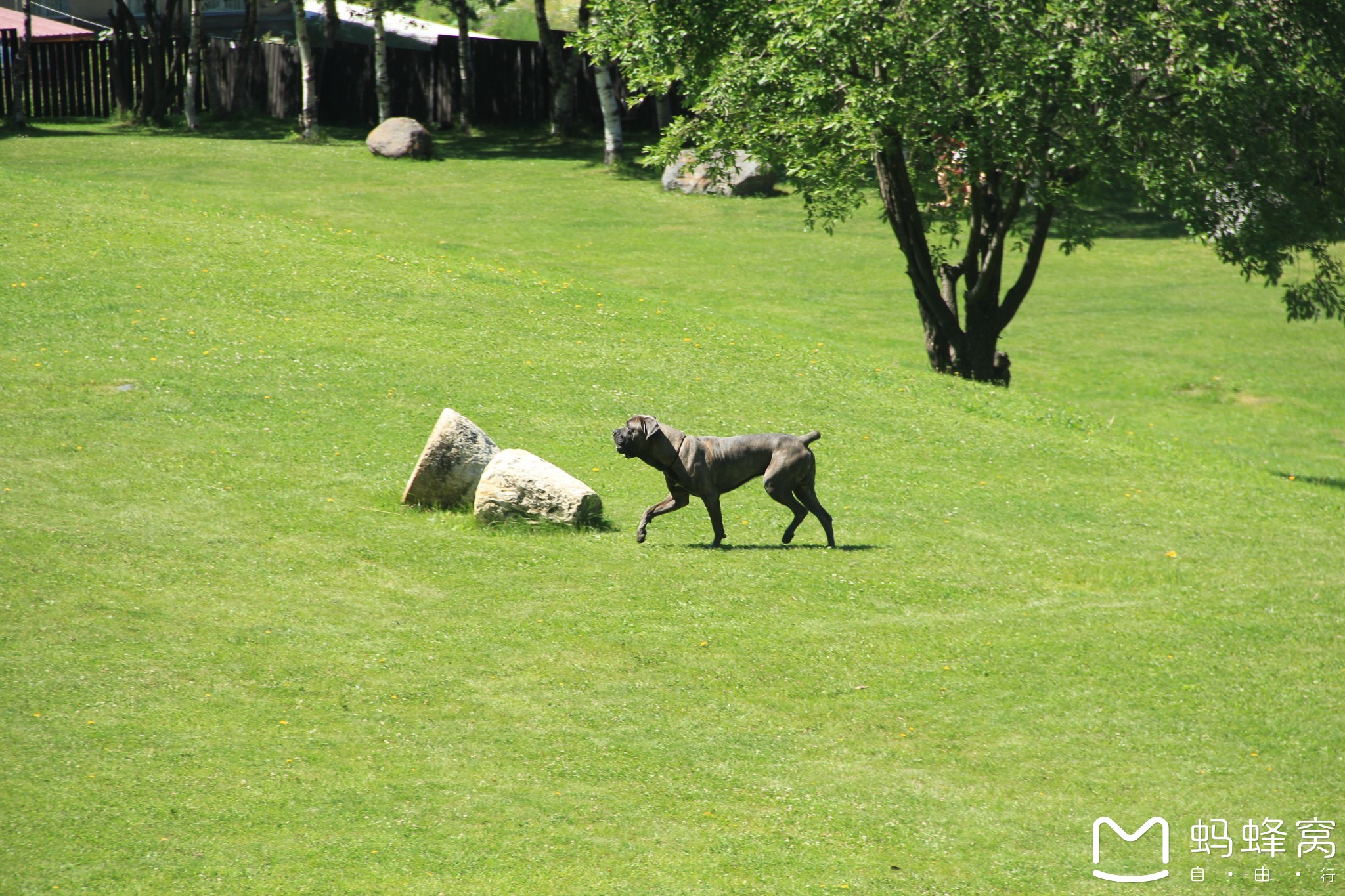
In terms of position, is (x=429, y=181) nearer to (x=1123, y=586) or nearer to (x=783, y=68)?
(x=783, y=68)

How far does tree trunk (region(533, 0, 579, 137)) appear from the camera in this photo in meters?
51.6

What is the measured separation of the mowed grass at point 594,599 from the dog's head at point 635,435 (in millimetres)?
1540

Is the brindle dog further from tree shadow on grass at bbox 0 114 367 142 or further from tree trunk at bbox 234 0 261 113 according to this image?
tree trunk at bbox 234 0 261 113

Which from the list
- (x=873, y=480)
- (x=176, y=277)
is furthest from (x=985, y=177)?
(x=176, y=277)

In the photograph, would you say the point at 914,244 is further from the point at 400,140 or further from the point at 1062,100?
the point at 400,140

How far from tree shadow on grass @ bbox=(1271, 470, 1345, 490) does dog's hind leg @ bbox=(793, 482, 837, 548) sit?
12379mm

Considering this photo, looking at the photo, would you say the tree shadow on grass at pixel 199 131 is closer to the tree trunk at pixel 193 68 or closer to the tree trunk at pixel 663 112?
the tree trunk at pixel 193 68

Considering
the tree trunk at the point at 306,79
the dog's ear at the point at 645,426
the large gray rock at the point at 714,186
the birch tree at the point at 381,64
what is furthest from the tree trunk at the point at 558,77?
the dog's ear at the point at 645,426

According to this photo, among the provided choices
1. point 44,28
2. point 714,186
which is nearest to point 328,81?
point 44,28

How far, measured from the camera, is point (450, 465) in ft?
55.0

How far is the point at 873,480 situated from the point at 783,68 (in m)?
8.61

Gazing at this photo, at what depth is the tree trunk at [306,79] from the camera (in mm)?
45906

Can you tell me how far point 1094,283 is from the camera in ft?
130

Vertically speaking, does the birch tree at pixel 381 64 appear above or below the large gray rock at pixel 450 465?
above
